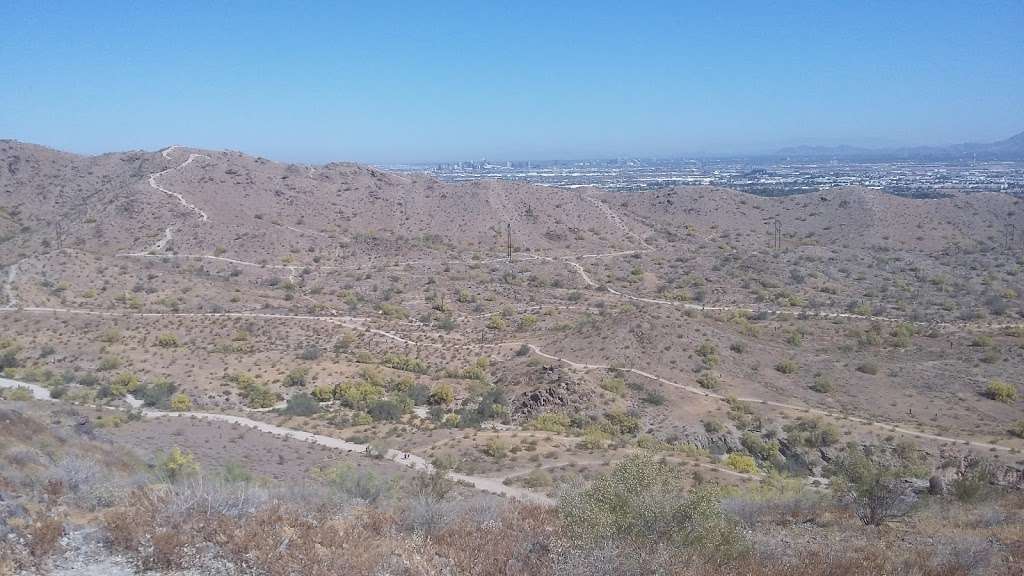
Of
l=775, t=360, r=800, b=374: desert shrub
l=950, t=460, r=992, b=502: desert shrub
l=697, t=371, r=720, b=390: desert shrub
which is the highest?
l=950, t=460, r=992, b=502: desert shrub

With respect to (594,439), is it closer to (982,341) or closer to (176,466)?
(176,466)

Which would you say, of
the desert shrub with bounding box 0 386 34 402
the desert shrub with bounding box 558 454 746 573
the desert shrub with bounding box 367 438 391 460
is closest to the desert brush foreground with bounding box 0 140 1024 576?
the desert shrub with bounding box 558 454 746 573

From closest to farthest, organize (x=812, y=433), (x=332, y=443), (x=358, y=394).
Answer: (x=332, y=443), (x=812, y=433), (x=358, y=394)

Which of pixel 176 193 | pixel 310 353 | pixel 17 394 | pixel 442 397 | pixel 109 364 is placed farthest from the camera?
pixel 176 193

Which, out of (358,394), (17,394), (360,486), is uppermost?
(360,486)

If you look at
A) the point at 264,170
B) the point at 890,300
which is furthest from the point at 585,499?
the point at 264,170

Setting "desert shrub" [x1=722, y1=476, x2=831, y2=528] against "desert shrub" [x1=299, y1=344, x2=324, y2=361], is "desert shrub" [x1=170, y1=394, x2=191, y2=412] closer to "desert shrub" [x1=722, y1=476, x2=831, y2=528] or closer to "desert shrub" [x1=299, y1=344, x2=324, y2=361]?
"desert shrub" [x1=299, y1=344, x2=324, y2=361]

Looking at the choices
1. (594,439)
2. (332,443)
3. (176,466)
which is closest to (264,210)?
(332,443)
